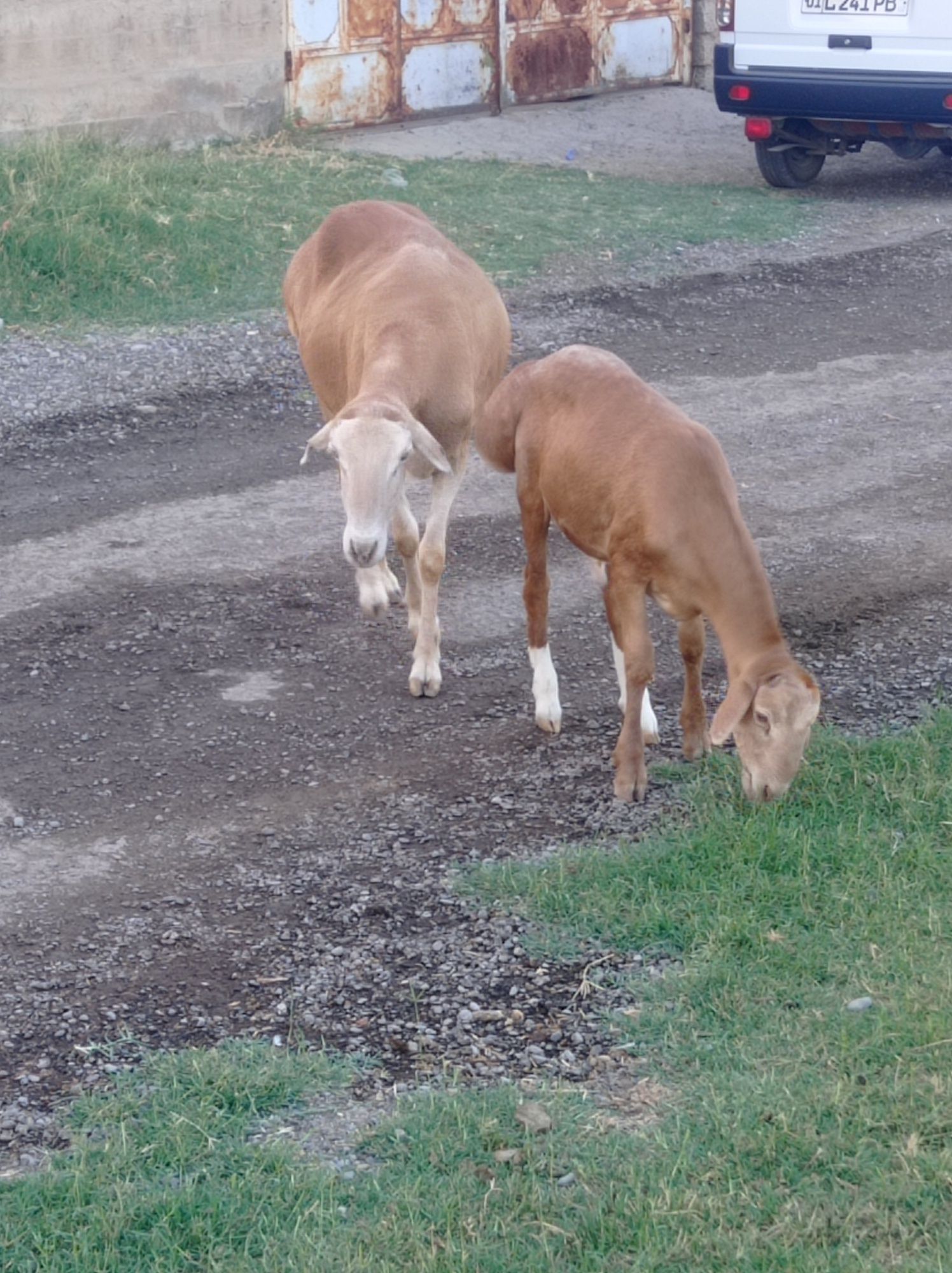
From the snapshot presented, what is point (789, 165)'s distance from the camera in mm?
14312

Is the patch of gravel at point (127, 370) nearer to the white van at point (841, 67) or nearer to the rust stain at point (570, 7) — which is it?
the white van at point (841, 67)

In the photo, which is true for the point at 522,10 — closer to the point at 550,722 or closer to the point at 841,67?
the point at 841,67

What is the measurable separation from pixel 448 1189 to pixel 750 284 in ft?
29.6

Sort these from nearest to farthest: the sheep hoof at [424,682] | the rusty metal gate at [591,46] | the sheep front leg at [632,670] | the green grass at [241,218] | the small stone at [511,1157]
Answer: the small stone at [511,1157] < the sheep front leg at [632,670] < the sheep hoof at [424,682] < the green grass at [241,218] < the rusty metal gate at [591,46]

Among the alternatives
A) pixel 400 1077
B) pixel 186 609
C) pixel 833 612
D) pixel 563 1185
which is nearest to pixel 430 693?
pixel 186 609

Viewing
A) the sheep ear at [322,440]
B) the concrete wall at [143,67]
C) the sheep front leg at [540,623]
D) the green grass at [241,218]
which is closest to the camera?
the sheep ear at [322,440]

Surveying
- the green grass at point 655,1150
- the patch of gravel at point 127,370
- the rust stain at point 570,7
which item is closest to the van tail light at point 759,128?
the rust stain at point 570,7

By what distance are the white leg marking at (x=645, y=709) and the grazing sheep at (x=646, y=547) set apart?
0.02 m

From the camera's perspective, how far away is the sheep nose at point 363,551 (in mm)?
5543

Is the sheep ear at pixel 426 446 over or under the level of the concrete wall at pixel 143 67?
under

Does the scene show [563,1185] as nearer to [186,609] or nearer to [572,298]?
[186,609]

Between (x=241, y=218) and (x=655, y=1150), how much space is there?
9.38m

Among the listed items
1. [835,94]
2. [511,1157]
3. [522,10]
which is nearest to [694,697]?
[511,1157]

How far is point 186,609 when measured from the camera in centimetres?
688
